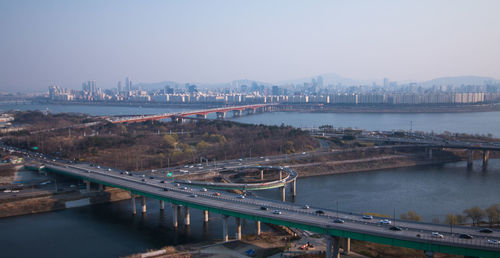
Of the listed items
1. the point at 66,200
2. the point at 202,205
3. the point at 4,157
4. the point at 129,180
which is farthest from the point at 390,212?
the point at 4,157

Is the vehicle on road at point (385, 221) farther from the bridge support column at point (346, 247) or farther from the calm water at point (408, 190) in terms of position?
the calm water at point (408, 190)

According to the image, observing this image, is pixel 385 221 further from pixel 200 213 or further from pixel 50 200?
pixel 50 200

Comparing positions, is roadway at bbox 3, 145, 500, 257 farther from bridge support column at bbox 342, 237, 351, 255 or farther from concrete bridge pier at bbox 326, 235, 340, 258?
bridge support column at bbox 342, 237, 351, 255

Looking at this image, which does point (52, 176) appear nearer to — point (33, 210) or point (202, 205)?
point (33, 210)

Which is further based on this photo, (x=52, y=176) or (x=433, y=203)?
(x=52, y=176)

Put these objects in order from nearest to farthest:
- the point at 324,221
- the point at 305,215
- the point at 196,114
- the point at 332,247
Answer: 1. the point at 332,247
2. the point at 324,221
3. the point at 305,215
4. the point at 196,114

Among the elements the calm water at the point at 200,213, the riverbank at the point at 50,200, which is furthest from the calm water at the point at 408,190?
the riverbank at the point at 50,200

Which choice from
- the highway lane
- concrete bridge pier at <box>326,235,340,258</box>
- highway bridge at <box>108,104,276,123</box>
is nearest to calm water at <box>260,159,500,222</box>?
the highway lane

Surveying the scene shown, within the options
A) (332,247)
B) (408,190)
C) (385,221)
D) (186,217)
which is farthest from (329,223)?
(408,190)
